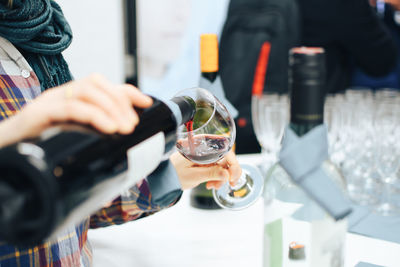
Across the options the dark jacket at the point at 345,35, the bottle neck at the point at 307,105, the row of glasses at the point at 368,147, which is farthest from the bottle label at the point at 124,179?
the dark jacket at the point at 345,35

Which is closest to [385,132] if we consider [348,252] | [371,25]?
[348,252]

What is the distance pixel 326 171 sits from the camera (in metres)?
0.44

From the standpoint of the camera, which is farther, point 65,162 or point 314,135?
point 314,135

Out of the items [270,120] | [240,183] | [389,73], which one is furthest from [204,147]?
[389,73]

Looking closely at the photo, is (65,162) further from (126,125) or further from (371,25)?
(371,25)

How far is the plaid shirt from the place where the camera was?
1.90 ft

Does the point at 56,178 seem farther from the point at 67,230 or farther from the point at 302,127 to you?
the point at 67,230

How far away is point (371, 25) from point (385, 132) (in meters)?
1.08

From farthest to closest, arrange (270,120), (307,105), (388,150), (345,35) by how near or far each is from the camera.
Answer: (345,35), (270,120), (388,150), (307,105)

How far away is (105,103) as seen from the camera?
30 centimetres

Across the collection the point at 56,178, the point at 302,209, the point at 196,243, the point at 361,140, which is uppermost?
the point at 56,178

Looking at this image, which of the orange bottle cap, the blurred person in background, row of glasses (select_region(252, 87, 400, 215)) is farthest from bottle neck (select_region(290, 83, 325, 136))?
the blurred person in background

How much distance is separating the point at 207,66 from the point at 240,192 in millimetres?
281

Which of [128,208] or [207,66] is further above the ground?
[207,66]
